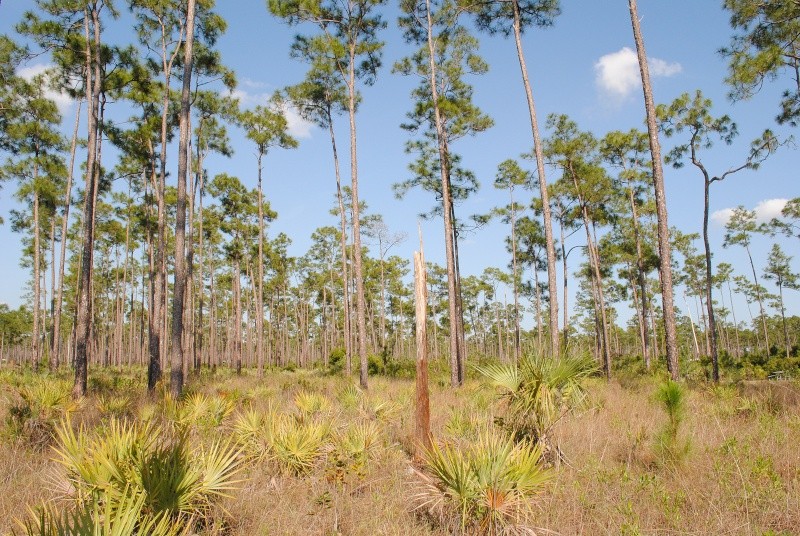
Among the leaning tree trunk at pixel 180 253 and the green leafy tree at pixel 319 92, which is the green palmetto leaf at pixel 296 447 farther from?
the green leafy tree at pixel 319 92

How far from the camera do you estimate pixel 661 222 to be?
10570 mm

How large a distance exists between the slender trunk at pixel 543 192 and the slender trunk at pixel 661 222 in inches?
108

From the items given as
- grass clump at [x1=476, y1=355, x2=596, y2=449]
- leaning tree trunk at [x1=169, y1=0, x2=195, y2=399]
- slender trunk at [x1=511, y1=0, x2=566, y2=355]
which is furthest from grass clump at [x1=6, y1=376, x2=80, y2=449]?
slender trunk at [x1=511, y1=0, x2=566, y2=355]

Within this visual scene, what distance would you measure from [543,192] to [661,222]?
12.3 feet

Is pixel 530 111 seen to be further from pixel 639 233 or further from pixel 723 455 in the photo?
pixel 639 233

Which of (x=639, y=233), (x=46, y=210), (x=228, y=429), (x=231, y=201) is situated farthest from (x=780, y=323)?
(x=46, y=210)

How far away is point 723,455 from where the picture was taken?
19.1ft

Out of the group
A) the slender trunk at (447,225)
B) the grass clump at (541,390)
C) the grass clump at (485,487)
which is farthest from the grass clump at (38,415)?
the slender trunk at (447,225)

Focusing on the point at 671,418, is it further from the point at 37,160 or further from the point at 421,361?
the point at 37,160

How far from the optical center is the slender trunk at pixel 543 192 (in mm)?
12781

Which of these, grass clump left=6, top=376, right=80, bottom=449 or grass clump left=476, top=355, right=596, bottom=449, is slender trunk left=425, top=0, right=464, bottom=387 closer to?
grass clump left=476, top=355, right=596, bottom=449

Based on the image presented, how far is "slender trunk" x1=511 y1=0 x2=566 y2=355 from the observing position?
12.8 m

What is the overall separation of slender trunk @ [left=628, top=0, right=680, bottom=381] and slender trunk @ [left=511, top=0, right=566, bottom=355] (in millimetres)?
2738

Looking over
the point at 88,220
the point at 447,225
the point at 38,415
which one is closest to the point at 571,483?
the point at 38,415
